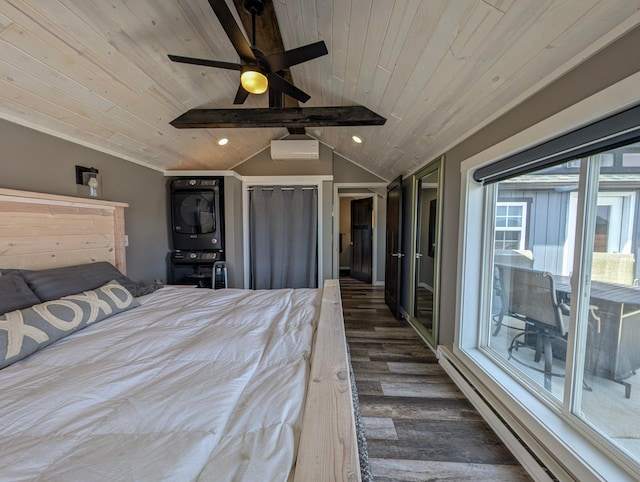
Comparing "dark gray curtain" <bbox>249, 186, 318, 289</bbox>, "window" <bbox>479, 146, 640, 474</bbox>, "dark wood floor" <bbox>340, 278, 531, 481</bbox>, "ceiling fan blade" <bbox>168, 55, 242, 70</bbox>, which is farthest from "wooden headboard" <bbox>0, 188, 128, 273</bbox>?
"window" <bbox>479, 146, 640, 474</bbox>

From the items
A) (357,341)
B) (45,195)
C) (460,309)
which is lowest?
(357,341)

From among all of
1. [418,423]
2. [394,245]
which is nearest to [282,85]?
[418,423]

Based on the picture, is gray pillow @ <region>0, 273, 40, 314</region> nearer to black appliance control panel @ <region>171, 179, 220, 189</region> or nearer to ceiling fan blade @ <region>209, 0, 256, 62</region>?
ceiling fan blade @ <region>209, 0, 256, 62</region>

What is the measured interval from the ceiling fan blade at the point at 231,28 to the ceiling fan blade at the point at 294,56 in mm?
113

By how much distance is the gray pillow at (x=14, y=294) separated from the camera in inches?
51.2

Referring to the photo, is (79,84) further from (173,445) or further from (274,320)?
(173,445)

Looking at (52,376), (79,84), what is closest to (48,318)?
(52,376)

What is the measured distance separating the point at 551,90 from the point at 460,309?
163 centimetres

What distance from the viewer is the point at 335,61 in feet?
6.24

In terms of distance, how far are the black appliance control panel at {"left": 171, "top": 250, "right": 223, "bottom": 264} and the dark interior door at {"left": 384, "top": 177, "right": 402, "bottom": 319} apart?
2.56 meters

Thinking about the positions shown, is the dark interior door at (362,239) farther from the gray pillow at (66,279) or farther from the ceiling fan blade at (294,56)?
the gray pillow at (66,279)

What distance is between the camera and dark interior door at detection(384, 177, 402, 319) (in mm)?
3559

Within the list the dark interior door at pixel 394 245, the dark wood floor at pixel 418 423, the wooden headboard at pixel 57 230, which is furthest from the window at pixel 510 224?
the wooden headboard at pixel 57 230

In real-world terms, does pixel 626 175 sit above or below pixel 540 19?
below
